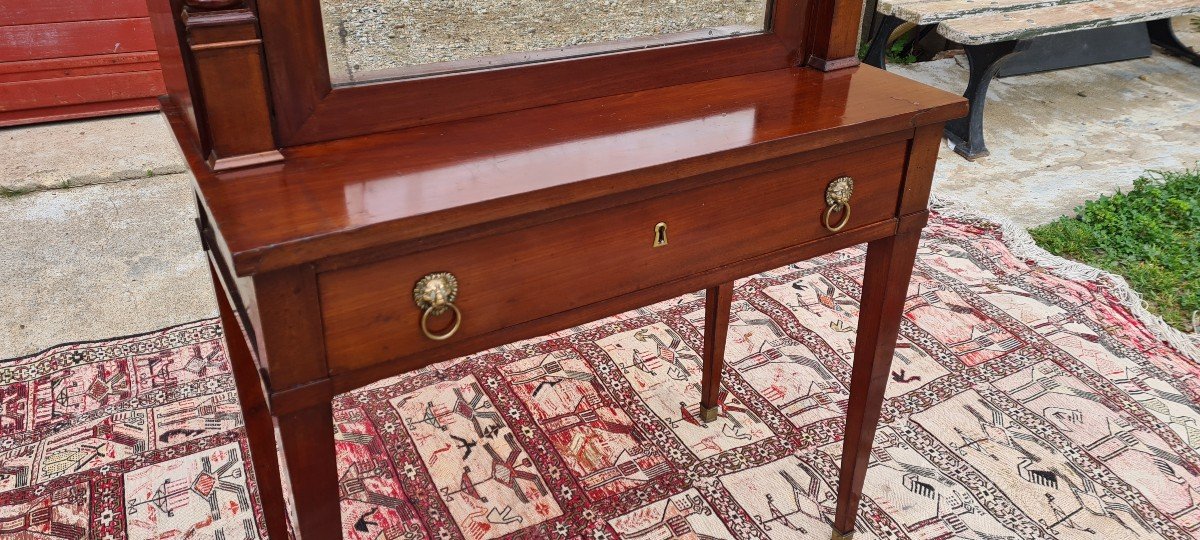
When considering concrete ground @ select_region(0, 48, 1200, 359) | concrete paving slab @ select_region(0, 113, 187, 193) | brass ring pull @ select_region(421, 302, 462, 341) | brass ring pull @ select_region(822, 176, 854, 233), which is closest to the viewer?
brass ring pull @ select_region(421, 302, 462, 341)

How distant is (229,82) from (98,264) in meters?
2.41

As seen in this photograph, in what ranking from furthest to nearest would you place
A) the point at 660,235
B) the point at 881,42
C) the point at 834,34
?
the point at 881,42
the point at 834,34
the point at 660,235

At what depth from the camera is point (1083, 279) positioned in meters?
2.98

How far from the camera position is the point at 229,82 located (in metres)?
1.11

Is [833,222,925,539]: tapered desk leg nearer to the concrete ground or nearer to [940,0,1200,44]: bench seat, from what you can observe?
the concrete ground

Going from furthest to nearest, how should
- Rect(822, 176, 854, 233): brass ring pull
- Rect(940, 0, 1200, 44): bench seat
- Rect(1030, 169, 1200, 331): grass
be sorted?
Rect(940, 0, 1200, 44): bench seat < Rect(1030, 169, 1200, 331): grass < Rect(822, 176, 854, 233): brass ring pull

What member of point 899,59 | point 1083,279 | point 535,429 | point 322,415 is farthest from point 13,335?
point 899,59

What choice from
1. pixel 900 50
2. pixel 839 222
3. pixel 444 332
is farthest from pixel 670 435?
pixel 900 50

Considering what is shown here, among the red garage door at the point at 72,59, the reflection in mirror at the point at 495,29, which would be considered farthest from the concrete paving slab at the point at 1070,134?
the red garage door at the point at 72,59

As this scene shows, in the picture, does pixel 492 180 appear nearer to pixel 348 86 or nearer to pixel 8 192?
pixel 348 86

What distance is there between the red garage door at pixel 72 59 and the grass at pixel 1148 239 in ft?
13.8

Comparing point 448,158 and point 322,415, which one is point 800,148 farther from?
point 322,415

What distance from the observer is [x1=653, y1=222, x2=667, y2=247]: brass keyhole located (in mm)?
1317

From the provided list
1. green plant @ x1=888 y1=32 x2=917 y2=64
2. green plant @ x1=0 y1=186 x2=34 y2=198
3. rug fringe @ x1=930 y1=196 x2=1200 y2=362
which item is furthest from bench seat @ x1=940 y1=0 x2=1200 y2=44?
green plant @ x1=0 y1=186 x2=34 y2=198
